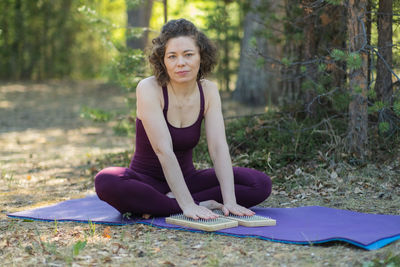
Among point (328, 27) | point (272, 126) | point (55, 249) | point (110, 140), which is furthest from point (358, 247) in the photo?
point (110, 140)

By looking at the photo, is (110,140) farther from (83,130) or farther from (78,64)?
(78,64)

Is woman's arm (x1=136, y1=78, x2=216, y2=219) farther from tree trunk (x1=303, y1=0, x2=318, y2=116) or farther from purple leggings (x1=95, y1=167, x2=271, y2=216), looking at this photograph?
tree trunk (x1=303, y1=0, x2=318, y2=116)

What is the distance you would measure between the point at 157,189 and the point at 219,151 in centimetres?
52

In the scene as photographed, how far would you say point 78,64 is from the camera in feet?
50.6

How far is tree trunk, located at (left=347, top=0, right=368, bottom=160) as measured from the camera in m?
4.40

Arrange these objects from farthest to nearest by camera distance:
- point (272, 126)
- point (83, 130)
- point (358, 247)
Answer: point (83, 130) < point (272, 126) < point (358, 247)

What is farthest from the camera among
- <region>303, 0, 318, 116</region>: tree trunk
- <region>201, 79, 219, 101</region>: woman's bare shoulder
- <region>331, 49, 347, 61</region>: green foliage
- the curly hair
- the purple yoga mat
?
<region>303, 0, 318, 116</region>: tree trunk

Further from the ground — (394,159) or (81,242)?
(394,159)

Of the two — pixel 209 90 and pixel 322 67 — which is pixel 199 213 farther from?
pixel 322 67

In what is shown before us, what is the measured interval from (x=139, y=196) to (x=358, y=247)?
1.42 metres

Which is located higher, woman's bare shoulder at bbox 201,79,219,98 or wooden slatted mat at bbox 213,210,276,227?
woman's bare shoulder at bbox 201,79,219,98

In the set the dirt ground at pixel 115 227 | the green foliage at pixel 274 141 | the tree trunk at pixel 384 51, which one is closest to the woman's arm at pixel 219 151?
the dirt ground at pixel 115 227

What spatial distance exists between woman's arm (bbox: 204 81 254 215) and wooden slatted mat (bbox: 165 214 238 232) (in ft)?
0.58

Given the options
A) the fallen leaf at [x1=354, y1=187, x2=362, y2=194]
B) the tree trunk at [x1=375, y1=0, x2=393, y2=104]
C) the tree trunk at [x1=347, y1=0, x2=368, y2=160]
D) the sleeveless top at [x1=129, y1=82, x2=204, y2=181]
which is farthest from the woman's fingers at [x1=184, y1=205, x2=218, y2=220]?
the tree trunk at [x1=375, y1=0, x2=393, y2=104]
